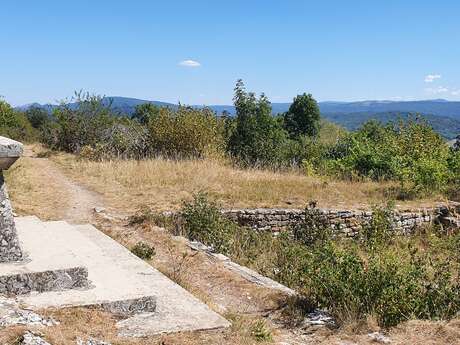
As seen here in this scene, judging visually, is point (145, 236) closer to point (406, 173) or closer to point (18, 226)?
point (18, 226)

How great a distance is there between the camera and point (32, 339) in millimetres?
3561

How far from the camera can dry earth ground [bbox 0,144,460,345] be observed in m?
4.08

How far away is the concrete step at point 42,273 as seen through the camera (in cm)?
451

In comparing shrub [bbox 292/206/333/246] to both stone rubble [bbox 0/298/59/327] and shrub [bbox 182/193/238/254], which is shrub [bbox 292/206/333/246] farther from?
stone rubble [bbox 0/298/59/327]

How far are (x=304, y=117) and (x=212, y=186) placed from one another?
37.8 metres

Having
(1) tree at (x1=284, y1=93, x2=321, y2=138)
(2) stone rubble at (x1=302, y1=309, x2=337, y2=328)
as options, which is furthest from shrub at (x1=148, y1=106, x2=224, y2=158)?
(1) tree at (x1=284, y1=93, x2=321, y2=138)

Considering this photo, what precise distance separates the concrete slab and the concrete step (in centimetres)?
9

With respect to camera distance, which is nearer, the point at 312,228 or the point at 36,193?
the point at 312,228

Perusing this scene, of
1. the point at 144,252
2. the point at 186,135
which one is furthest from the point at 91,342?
the point at 186,135

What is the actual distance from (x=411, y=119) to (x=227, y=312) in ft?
57.0

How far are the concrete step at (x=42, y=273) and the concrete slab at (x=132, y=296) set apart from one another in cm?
9

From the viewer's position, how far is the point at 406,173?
14508 mm

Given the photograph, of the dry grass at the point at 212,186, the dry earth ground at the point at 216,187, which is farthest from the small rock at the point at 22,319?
the dry grass at the point at 212,186

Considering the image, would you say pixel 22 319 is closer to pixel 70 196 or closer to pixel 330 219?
pixel 70 196
